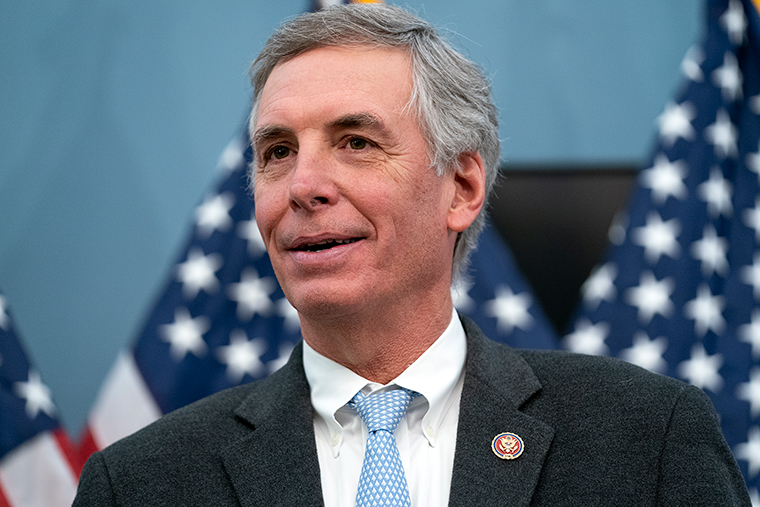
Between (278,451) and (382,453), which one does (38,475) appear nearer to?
(278,451)

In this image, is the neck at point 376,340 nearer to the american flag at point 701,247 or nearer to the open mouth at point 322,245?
the open mouth at point 322,245

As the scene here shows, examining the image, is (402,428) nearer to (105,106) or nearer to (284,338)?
(284,338)

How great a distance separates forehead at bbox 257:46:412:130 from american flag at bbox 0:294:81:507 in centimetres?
168

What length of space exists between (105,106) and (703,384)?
2992 millimetres

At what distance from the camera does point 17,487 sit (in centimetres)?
268

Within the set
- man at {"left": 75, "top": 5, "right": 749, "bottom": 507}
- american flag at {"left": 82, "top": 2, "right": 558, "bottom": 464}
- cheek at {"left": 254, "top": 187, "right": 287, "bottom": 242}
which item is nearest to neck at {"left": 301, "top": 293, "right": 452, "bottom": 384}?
man at {"left": 75, "top": 5, "right": 749, "bottom": 507}

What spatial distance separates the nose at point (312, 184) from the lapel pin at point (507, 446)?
2.23ft

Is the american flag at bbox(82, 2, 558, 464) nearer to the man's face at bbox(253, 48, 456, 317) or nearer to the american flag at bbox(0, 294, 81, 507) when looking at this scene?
the american flag at bbox(0, 294, 81, 507)

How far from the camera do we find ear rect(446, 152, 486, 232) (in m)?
1.88

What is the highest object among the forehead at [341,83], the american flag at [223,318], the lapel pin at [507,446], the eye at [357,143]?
the forehead at [341,83]

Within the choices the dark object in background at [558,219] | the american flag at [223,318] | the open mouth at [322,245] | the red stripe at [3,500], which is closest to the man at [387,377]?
the open mouth at [322,245]

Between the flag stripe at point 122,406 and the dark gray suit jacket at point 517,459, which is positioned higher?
the dark gray suit jacket at point 517,459

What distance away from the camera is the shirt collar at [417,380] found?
1688 millimetres

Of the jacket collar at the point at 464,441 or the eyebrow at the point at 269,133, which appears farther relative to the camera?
the eyebrow at the point at 269,133
